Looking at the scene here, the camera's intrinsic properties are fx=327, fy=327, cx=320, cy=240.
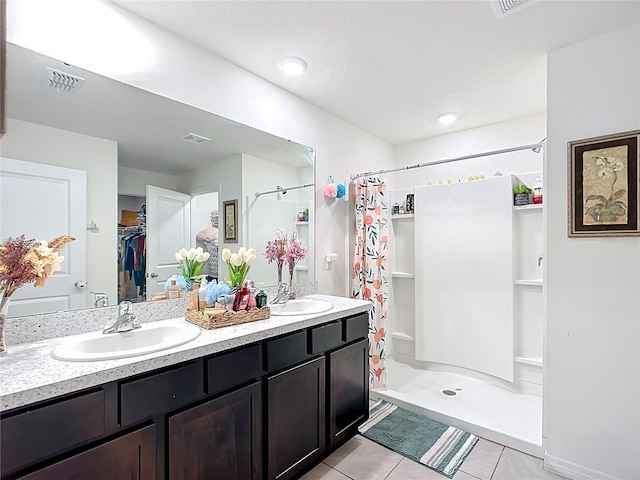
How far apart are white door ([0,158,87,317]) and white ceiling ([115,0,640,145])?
930 mm

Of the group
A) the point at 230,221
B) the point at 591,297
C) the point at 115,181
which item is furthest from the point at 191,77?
the point at 591,297

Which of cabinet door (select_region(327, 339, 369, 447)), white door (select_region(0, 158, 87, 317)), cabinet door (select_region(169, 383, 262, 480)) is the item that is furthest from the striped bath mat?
white door (select_region(0, 158, 87, 317))

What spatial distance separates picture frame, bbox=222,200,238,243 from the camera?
2158 millimetres

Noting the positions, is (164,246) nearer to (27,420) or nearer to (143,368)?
(143,368)

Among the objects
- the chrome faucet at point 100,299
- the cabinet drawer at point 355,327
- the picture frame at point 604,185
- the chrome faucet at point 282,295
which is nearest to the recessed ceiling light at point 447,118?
the picture frame at point 604,185

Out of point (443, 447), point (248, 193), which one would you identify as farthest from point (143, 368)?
point (443, 447)

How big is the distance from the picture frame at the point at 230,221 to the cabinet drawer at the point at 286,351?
2.66 ft

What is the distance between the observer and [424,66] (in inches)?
84.7

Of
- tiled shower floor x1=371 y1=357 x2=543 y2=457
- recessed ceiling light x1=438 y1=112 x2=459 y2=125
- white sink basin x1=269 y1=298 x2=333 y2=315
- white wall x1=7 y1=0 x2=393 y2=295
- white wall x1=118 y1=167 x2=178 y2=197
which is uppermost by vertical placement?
recessed ceiling light x1=438 y1=112 x2=459 y2=125

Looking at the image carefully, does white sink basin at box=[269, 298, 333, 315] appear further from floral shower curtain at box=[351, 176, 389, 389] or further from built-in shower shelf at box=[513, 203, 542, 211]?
built-in shower shelf at box=[513, 203, 542, 211]

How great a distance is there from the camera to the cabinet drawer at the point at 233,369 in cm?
138

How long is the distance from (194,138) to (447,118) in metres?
2.25

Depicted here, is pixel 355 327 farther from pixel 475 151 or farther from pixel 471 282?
pixel 475 151

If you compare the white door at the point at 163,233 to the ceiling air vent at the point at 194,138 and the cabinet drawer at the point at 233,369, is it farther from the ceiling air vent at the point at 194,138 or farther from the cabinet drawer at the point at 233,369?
the cabinet drawer at the point at 233,369
